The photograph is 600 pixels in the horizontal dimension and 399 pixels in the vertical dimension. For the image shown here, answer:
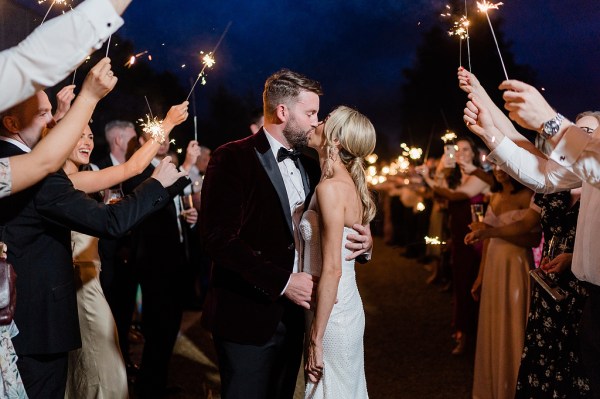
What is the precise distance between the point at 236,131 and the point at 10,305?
789 cm

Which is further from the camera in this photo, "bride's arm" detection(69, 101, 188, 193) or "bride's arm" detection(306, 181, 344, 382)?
"bride's arm" detection(69, 101, 188, 193)

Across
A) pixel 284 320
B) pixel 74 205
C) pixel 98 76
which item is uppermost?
pixel 98 76

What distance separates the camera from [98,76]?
6.59 feet

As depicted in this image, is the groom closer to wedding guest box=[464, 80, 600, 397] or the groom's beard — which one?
the groom's beard

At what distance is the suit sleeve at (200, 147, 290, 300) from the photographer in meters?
2.63

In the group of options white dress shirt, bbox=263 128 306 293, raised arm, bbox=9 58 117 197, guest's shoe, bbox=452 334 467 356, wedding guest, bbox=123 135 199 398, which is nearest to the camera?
raised arm, bbox=9 58 117 197

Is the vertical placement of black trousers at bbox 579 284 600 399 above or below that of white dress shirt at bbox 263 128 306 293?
below

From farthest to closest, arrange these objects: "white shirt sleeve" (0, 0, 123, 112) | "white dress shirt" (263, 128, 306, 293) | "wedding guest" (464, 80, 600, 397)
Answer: "white dress shirt" (263, 128, 306, 293) < "wedding guest" (464, 80, 600, 397) < "white shirt sleeve" (0, 0, 123, 112)

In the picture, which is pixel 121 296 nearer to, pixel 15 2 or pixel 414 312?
pixel 15 2

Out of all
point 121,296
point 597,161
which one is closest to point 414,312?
point 121,296

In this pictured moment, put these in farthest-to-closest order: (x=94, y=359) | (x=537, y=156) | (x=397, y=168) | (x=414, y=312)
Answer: (x=397, y=168)
(x=414, y=312)
(x=94, y=359)
(x=537, y=156)

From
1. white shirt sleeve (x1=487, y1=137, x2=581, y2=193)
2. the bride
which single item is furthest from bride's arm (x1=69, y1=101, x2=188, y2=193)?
white shirt sleeve (x1=487, y1=137, x2=581, y2=193)

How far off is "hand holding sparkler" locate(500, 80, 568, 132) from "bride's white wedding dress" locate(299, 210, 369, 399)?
1.01 m

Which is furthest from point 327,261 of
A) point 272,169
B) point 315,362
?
point 272,169
